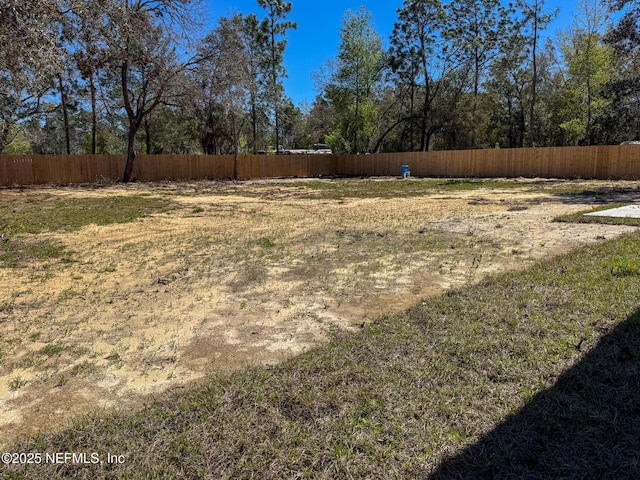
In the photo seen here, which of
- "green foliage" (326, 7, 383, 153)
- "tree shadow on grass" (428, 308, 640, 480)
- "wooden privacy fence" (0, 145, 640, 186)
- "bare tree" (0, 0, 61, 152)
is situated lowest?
"tree shadow on grass" (428, 308, 640, 480)

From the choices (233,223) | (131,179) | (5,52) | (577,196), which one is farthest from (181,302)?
(131,179)

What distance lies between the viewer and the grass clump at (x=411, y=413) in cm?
164

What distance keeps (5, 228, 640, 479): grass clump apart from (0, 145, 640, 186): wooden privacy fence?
19310 mm

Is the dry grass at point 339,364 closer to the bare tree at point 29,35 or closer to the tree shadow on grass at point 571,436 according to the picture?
the tree shadow on grass at point 571,436

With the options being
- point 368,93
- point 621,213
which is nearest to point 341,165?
point 368,93

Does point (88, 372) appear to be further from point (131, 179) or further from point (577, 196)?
point (131, 179)

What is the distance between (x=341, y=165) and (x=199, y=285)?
26.2 meters

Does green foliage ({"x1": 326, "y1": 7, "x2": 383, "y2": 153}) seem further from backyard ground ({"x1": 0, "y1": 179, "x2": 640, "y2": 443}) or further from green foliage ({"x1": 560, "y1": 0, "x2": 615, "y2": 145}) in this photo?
backyard ground ({"x1": 0, "y1": 179, "x2": 640, "y2": 443})

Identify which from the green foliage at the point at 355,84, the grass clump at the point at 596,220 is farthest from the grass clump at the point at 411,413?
the green foliage at the point at 355,84

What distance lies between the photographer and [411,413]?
1.94 metres

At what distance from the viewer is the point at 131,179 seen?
21.4 metres

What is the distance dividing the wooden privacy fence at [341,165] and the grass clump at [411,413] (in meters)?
19.3

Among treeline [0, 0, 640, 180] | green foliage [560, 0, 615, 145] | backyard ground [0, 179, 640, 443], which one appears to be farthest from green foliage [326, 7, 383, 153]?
backyard ground [0, 179, 640, 443]

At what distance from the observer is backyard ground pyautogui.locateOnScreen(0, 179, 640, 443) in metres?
2.46
